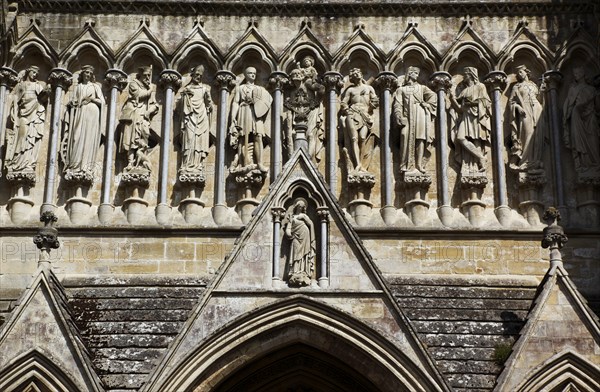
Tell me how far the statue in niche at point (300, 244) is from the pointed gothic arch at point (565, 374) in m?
3.11

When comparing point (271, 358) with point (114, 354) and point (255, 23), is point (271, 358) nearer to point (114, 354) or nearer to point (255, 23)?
point (114, 354)

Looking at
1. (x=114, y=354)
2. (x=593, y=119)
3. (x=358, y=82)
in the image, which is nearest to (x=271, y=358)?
(x=114, y=354)

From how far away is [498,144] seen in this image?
57.5 ft

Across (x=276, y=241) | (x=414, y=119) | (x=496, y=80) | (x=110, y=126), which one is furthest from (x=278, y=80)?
(x=276, y=241)

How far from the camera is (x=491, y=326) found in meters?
15.8

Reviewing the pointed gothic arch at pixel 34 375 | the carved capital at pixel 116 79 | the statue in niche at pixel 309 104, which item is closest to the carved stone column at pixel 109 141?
the carved capital at pixel 116 79

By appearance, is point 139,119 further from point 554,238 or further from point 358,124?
point 554,238

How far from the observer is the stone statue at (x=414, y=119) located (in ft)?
57.2

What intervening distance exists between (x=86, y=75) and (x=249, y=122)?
105 inches

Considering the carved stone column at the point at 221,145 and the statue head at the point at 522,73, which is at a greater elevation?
the statue head at the point at 522,73

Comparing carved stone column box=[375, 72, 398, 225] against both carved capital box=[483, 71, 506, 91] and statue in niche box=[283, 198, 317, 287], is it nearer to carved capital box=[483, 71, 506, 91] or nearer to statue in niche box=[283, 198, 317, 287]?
carved capital box=[483, 71, 506, 91]

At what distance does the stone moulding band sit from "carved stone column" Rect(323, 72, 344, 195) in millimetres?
1172

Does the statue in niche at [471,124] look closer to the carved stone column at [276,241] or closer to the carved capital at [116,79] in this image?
the carved stone column at [276,241]

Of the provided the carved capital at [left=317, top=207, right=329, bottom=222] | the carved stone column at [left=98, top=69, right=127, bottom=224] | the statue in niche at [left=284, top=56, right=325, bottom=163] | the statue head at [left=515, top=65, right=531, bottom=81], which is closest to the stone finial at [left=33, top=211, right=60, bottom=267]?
the carved stone column at [left=98, top=69, right=127, bottom=224]
